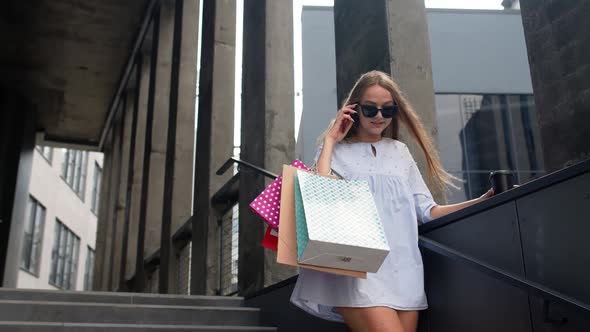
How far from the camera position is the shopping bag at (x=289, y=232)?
7.18 feet

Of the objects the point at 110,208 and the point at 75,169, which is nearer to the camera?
the point at 110,208

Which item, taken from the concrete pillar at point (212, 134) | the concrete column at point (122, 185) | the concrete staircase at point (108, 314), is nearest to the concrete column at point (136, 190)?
the concrete column at point (122, 185)

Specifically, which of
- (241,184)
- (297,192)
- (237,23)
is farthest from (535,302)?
(237,23)

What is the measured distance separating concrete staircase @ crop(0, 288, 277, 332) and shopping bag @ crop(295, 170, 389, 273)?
292cm

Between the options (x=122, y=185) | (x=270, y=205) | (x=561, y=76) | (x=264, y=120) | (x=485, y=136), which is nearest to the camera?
(x=270, y=205)

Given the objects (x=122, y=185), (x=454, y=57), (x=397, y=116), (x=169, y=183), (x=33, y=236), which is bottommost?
(x=397, y=116)

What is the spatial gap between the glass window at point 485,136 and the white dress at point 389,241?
51.3 ft

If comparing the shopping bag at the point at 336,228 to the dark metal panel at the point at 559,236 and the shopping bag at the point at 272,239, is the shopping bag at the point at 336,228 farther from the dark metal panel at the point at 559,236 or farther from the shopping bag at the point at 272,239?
the dark metal panel at the point at 559,236

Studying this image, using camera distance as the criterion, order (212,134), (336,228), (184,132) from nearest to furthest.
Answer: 1. (336,228)
2. (212,134)
3. (184,132)

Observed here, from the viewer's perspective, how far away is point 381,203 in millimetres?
2584

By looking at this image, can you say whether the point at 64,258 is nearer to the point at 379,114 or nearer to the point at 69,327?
the point at 69,327

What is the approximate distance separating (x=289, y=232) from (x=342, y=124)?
58 centimetres

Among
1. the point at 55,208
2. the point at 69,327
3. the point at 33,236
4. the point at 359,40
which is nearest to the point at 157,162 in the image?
the point at 359,40

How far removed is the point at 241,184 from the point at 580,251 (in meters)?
5.75
